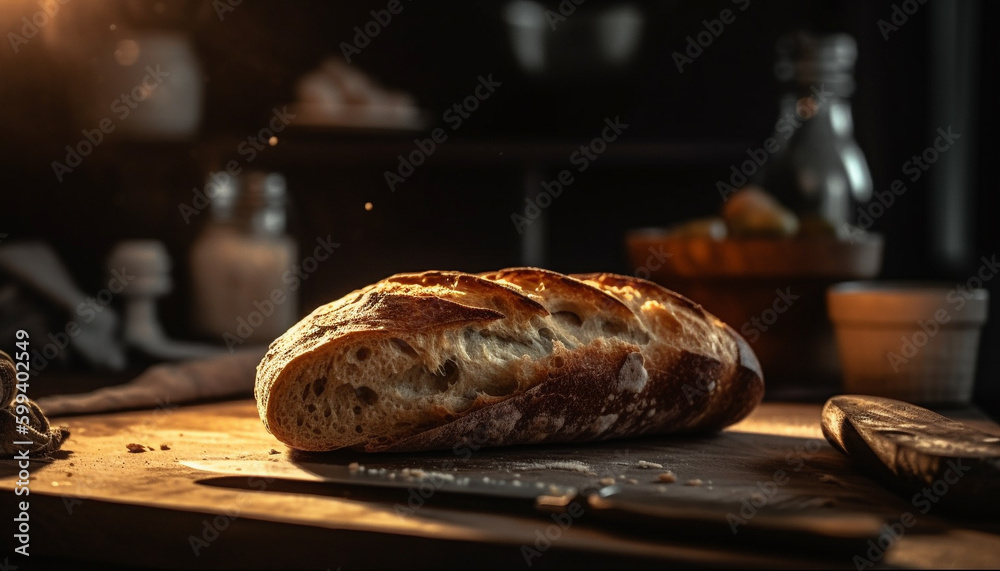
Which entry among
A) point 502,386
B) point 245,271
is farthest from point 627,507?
point 245,271

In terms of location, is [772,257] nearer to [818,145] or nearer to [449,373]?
[818,145]

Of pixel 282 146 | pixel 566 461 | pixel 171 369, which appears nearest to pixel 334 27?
pixel 282 146

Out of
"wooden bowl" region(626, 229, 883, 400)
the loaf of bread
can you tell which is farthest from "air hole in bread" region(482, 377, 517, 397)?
"wooden bowl" region(626, 229, 883, 400)

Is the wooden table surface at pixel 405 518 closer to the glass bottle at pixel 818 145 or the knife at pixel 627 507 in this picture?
the knife at pixel 627 507

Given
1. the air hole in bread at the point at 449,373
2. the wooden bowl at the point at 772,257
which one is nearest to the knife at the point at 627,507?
the air hole in bread at the point at 449,373

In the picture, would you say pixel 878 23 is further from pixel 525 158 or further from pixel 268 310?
pixel 268 310

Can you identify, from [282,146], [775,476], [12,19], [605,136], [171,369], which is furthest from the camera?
[605,136]
